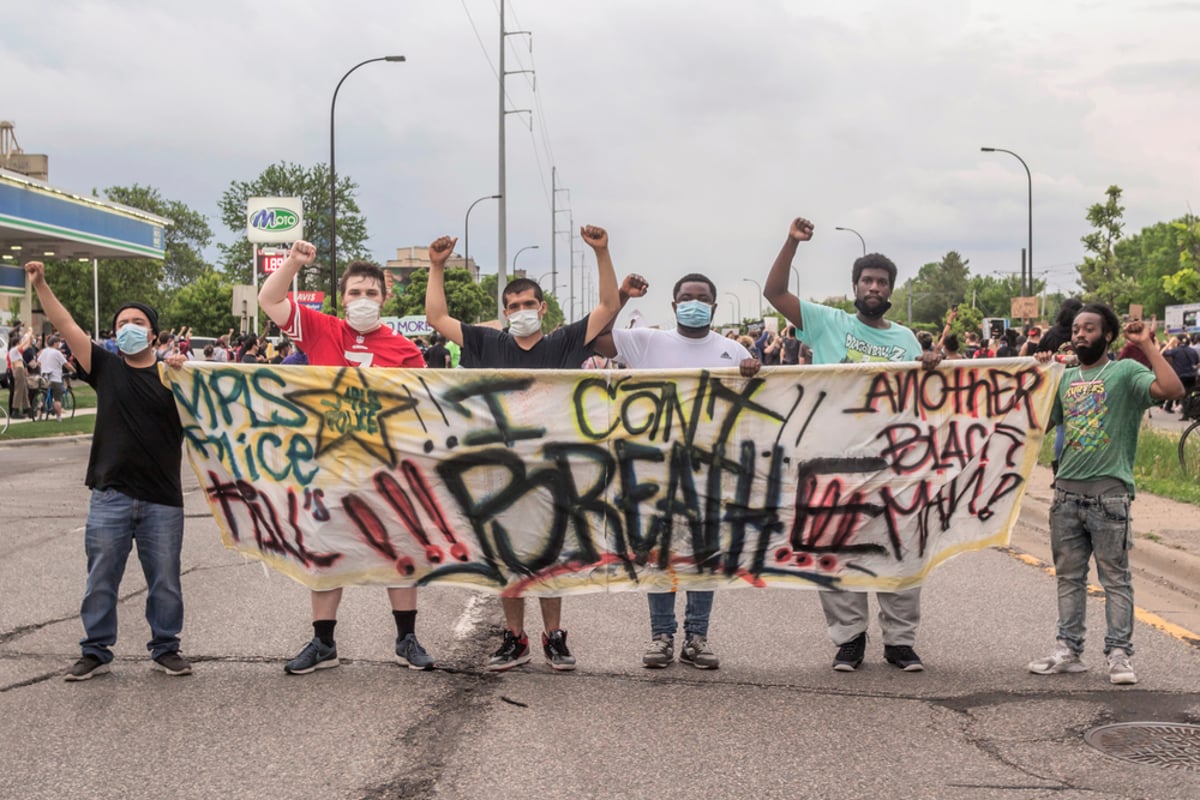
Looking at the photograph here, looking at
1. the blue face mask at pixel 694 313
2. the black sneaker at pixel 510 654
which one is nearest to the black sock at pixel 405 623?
the black sneaker at pixel 510 654

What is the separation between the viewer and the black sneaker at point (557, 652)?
6.27m

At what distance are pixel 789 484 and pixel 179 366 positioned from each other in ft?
10.1

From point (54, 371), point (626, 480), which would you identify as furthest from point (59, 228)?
point (626, 480)

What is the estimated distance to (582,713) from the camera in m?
5.49

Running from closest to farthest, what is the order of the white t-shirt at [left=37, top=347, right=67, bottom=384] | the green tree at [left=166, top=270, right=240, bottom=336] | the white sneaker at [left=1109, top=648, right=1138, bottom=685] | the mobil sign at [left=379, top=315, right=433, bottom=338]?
1. the white sneaker at [left=1109, top=648, right=1138, bottom=685]
2. the white t-shirt at [left=37, top=347, right=67, bottom=384]
3. the mobil sign at [left=379, top=315, right=433, bottom=338]
4. the green tree at [left=166, top=270, right=240, bottom=336]

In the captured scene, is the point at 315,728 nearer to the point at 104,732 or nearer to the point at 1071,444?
the point at 104,732

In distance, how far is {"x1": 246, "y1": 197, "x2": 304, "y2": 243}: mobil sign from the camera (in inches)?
1863

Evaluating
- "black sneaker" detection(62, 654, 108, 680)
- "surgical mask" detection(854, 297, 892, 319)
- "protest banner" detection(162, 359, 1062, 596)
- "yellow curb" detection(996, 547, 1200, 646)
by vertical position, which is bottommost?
"yellow curb" detection(996, 547, 1200, 646)

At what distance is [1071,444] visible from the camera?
20.5 ft

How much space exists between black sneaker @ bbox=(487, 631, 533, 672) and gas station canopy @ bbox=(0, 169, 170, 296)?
1465 inches

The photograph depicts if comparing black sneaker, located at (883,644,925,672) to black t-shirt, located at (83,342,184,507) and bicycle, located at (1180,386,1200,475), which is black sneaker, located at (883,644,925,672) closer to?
black t-shirt, located at (83,342,184,507)

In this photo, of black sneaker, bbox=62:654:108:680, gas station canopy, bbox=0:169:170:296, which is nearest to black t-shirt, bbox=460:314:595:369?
black sneaker, bbox=62:654:108:680

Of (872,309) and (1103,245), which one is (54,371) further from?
(1103,245)

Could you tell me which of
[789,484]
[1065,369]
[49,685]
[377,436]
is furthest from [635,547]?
[49,685]
